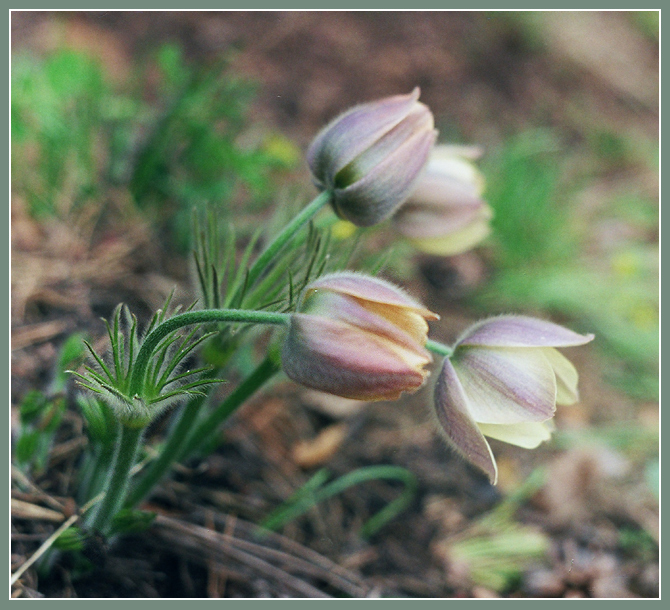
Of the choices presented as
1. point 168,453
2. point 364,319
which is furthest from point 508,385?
point 168,453

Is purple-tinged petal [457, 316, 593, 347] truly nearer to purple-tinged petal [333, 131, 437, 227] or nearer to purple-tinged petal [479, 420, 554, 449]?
purple-tinged petal [479, 420, 554, 449]

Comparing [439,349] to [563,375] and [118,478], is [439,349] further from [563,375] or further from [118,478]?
[118,478]

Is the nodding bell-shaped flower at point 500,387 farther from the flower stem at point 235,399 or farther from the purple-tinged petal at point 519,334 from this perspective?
the flower stem at point 235,399

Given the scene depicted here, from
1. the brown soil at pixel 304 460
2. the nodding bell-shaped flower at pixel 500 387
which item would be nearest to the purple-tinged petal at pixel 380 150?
the nodding bell-shaped flower at pixel 500 387

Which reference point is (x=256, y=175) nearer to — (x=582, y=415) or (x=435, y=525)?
(x=435, y=525)

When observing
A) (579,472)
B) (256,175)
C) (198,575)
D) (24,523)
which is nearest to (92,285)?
(256,175)

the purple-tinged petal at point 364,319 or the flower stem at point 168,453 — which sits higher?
the purple-tinged petal at point 364,319
